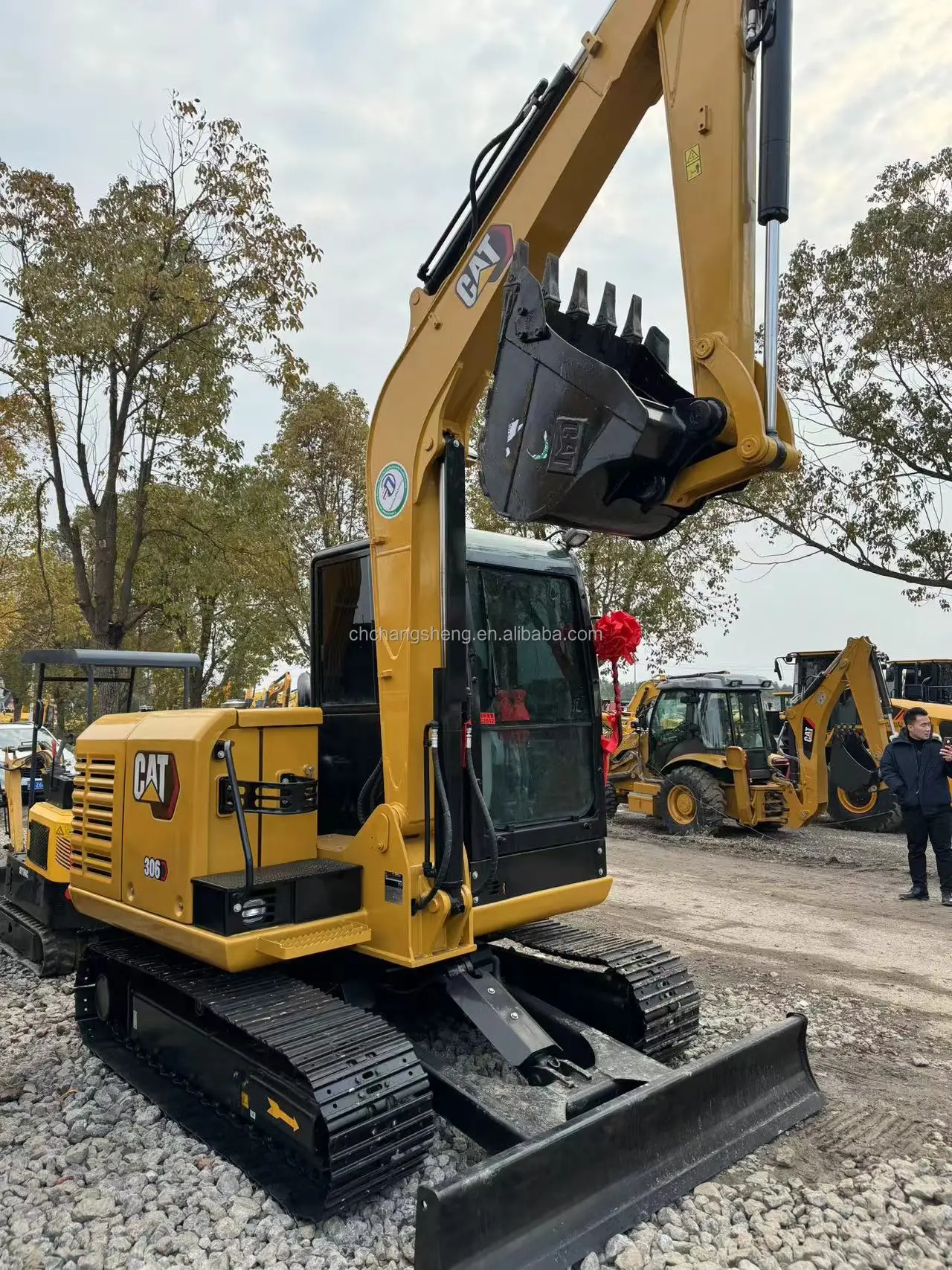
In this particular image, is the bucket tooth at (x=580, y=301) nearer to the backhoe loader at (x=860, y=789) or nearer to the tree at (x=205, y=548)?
the backhoe loader at (x=860, y=789)

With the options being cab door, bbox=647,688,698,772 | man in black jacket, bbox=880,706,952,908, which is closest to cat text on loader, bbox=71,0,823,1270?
man in black jacket, bbox=880,706,952,908

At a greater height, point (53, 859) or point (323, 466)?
point (323, 466)

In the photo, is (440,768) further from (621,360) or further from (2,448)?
(2,448)

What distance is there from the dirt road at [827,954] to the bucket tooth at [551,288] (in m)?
3.37

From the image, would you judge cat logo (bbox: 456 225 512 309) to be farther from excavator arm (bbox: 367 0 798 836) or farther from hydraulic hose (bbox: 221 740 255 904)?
hydraulic hose (bbox: 221 740 255 904)

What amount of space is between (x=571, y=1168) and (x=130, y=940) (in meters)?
2.63

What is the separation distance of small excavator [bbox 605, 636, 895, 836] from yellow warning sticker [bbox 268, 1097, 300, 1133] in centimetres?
985

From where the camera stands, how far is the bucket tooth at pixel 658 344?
3.48 meters

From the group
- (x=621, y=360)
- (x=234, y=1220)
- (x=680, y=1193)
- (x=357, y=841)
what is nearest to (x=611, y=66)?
(x=621, y=360)

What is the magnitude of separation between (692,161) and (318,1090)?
3.41 metres

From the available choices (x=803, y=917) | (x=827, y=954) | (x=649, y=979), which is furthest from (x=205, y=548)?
(x=649, y=979)

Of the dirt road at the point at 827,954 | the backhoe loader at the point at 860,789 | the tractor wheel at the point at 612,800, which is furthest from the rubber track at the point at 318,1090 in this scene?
the backhoe loader at the point at 860,789

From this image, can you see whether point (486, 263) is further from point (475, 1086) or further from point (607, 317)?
point (475, 1086)

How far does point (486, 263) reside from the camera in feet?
12.1
